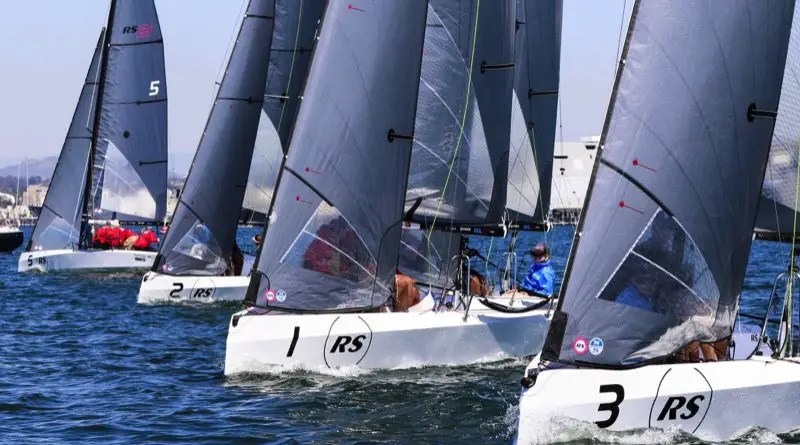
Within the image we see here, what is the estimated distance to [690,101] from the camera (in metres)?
11.1

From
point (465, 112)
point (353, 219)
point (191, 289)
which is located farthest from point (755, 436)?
point (191, 289)

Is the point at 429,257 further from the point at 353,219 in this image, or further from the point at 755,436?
the point at 755,436

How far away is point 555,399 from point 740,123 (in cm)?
287

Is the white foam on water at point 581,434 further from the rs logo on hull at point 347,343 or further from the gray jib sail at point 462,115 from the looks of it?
the gray jib sail at point 462,115

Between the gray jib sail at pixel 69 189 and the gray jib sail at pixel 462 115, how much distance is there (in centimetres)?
1671

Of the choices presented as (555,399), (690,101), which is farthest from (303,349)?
(690,101)

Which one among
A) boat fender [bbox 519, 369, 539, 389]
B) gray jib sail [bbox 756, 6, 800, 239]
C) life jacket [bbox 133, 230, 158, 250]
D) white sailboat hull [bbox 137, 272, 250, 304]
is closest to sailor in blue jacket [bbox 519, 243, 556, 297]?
gray jib sail [bbox 756, 6, 800, 239]

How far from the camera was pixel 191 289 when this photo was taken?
23172 millimetres

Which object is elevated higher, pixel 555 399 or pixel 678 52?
pixel 678 52

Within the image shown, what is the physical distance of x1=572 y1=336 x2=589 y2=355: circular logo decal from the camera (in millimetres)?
11000

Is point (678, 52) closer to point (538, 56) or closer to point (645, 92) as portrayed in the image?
point (645, 92)

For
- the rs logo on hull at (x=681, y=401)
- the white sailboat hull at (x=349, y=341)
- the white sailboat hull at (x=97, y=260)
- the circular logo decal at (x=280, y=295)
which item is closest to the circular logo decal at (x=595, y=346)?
the rs logo on hull at (x=681, y=401)

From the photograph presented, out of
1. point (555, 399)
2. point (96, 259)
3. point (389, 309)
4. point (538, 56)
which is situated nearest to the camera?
point (555, 399)

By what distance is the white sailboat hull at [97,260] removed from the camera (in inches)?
1208
